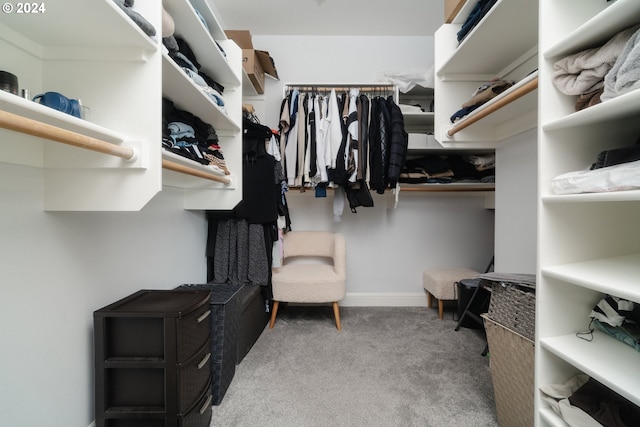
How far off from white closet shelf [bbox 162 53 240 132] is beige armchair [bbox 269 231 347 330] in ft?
3.72

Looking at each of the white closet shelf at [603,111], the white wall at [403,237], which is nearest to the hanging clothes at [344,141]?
the white wall at [403,237]

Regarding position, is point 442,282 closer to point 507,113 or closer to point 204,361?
point 507,113

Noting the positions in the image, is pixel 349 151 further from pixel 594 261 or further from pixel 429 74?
pixel 594 261

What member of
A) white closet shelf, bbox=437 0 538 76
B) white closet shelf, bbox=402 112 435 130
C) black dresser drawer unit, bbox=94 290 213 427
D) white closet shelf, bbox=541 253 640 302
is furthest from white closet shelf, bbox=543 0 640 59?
black dresser drawer unit, bbox=94 290 213 427

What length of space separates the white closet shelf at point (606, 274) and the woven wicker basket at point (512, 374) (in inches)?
13.3

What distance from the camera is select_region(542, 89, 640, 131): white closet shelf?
0.59m

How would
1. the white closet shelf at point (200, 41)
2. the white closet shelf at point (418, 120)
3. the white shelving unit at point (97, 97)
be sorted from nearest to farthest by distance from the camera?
the white shelving unit at point (97, 97), the white closet shelf at point (200, 41), the white closet shelf at point (418, 120)

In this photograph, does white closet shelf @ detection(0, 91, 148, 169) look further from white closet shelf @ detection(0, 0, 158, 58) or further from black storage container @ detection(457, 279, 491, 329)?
black storage container @ detection(457, 279, 491, 329)

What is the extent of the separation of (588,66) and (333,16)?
1996mm

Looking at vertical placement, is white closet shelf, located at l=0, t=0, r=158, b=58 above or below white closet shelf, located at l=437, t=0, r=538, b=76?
below

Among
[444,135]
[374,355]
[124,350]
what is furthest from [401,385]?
[444,135]

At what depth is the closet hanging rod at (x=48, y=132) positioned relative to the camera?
446mm

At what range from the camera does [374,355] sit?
1.62m

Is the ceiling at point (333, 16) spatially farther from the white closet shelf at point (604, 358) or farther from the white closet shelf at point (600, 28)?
the white closet shelf at point (604, 358)
